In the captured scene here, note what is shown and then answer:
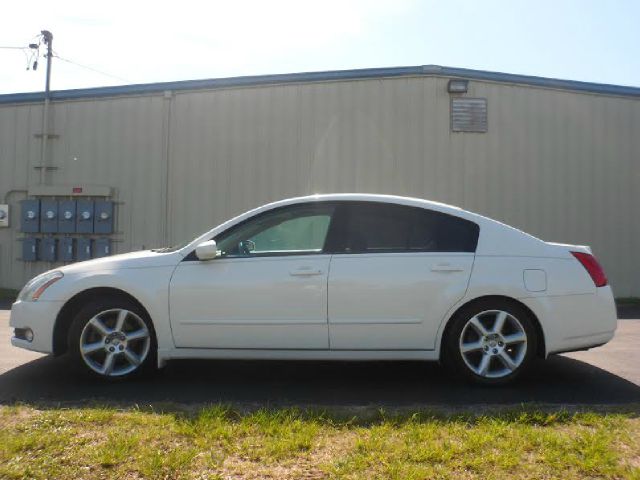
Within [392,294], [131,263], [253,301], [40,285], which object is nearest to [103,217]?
[40,285]

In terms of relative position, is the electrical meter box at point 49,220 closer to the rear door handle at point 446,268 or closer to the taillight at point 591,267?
the rear door handle at point 446,268

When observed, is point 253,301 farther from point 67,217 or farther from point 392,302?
point 67,217

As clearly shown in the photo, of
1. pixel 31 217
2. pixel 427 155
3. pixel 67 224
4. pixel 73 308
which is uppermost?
pixel 427 155

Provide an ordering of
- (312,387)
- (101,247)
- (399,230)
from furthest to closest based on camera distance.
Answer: (101,247)
(399,230)
(312,387)

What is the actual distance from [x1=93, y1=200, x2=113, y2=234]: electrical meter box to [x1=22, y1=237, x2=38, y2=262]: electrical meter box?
130 centimetres

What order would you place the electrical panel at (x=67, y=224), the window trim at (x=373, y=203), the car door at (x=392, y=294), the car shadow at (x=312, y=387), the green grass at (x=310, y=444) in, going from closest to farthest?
the green grass at (x=310, y=444) < the car shadow at (x=312, y=387) < the car door at (x=392, y=294) < the window trim at (x=373, y=203) < the electrical panel at (x=67, y=224)

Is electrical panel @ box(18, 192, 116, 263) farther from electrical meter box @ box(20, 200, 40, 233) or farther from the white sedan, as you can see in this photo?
the white sedan

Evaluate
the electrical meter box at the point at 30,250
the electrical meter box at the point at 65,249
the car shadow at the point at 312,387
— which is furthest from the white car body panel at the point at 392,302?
the electrical meter box at the point at 30,250

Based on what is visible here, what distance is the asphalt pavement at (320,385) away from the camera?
3773 mm

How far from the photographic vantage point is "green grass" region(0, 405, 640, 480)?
2.60m

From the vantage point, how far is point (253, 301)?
4113mm

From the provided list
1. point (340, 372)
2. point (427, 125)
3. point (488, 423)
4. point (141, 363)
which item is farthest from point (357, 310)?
point (427, 125)

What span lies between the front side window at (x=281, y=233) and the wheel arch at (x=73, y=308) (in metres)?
0.80

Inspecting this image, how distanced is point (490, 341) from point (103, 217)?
9.19 m
